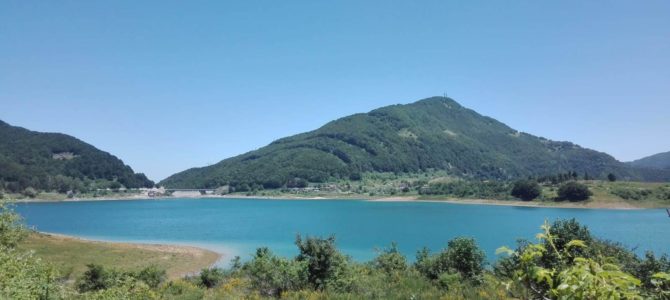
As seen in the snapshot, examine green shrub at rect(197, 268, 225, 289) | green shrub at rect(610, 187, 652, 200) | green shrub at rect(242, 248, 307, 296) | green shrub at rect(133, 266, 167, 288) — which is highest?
green shrub at rect(610, 187, 652, 200)

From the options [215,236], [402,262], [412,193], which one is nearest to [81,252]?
[215,236]

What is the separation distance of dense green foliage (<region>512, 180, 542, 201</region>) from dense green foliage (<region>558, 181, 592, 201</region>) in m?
9.01

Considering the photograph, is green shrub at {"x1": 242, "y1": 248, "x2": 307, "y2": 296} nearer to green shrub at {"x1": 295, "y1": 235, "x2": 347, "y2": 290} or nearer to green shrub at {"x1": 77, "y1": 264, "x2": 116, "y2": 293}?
green shrub at {"x1": 295, "y1": 235, "x2": 347, "y2": 290}

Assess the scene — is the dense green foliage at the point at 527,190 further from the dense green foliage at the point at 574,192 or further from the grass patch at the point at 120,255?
the grass patch at the point at 120,255

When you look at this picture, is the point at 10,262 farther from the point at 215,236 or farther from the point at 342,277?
the point at 215,236

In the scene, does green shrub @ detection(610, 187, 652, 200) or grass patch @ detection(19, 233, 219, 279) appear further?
green shrub @ detection(610, 187, 652, 200)

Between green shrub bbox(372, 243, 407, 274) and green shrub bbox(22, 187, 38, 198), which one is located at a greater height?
green shrub bbox(22, 187, 38, 198)

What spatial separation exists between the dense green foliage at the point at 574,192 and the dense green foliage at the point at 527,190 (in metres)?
9.01

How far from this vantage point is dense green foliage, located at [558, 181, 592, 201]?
391ft

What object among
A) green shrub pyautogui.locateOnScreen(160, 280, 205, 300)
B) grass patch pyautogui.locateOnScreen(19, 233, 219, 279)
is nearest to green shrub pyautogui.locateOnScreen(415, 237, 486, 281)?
green shrub pyautogui.locateOnScreen(160, 280, 205, 300)

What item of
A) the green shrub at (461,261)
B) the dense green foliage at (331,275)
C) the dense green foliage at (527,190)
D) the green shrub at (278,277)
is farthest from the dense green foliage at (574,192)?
the green shrub at (278,277)

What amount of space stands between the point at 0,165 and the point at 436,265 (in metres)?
225

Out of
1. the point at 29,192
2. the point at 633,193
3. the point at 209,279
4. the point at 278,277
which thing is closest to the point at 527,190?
the point at 633,193

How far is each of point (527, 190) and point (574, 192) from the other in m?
16.3
